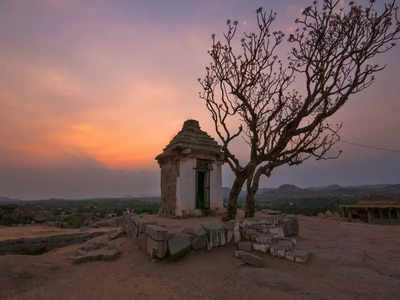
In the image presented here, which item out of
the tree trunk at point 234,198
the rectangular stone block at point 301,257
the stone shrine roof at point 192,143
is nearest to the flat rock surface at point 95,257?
the tree trunk at point 234,198

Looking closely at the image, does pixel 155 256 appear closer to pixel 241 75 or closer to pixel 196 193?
pixel 196 193

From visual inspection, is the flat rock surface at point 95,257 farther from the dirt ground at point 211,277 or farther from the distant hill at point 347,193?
the distant hill at point 347,193

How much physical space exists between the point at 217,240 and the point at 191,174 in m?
6.50

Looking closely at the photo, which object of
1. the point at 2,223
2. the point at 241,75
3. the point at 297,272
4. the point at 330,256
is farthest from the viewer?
the point at 2,223

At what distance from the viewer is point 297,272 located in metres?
5.50

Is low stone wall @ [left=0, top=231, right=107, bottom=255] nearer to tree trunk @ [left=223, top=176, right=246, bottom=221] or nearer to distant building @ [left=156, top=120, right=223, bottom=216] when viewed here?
distant building @ [left=156, top=120, right=223, bottom=216]

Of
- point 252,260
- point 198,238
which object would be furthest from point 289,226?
point 198,238

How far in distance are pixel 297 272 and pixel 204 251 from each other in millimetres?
2485

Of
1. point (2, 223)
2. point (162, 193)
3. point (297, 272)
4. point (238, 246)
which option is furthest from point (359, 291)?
point (2, 223)

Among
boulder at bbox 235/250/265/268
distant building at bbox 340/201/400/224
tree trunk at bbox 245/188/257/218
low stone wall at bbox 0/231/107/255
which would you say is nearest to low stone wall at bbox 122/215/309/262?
boulder at bbox 235/250/265/268

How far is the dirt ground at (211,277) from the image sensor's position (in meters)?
4.48

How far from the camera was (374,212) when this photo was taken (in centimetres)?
1912

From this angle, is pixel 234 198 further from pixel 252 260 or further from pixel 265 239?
pixel 252 260

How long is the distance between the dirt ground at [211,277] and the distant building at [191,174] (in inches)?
226
